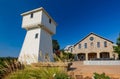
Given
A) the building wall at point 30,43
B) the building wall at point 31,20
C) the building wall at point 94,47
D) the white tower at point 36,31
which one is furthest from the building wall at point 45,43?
the building wall at point 94,47

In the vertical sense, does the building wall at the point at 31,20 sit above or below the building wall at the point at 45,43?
above

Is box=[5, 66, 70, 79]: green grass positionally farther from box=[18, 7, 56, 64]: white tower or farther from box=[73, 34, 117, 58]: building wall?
box=[73, 34, 117, 58]: building wall

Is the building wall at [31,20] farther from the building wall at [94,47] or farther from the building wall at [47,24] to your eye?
the building wall at [94,47]

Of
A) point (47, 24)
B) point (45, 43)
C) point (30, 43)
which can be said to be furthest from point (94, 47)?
point (30, 43)

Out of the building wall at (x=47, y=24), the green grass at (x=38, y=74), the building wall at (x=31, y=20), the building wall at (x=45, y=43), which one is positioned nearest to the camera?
the green grass at (x=38, y=74)

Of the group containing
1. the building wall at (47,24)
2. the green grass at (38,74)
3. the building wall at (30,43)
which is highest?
the building wall at (47,24)

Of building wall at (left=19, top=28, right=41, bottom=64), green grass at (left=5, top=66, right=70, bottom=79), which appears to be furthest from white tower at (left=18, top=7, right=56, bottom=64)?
green grass at (left=5, top=66, right=70, bottom=79)

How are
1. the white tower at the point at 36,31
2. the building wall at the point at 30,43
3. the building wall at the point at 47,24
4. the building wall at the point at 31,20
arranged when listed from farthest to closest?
the building wall at the point at 47,24, the building wall at the point at 31,20, the white tower at the point at 36,31, the building wall at the point at 30,43

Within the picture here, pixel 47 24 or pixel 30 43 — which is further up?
pixel 47 24

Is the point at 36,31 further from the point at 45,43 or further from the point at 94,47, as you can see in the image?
the point at 94,47

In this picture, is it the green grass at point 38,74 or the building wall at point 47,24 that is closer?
the green grass at point 38,74

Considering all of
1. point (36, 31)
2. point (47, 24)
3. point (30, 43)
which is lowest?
point (30, 43)

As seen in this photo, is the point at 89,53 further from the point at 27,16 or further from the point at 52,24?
the point at 27,16

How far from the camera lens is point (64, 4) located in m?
19.2
